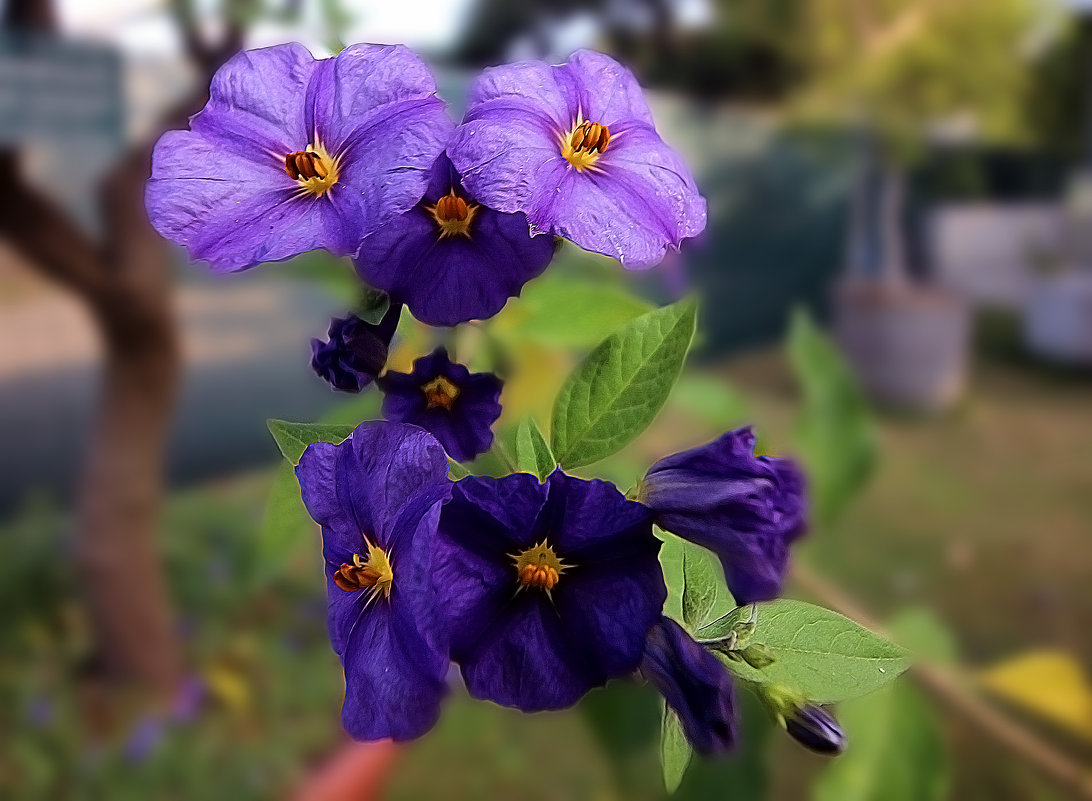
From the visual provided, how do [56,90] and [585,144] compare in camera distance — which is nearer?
[585,144]

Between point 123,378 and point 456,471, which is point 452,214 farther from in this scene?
point 123,378

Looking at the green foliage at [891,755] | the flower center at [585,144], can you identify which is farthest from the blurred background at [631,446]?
the flower center at [585,144]

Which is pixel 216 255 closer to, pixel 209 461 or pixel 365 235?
pixel 365 235

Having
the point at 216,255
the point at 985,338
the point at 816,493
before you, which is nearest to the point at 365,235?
the point at 216,255

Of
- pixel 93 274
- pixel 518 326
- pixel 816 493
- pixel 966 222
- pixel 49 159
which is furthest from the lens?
pixel 966 222

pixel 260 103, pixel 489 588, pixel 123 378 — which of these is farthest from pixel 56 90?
pixel 489 588

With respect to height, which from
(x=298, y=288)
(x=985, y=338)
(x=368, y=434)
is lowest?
(x=985, y=338)

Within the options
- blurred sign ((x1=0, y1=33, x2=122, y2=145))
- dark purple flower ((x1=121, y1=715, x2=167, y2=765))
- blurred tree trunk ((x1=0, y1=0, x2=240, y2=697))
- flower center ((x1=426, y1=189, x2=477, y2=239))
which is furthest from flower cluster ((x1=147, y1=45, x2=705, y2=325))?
dark purple flower ((x1=121, y1=715, x2=167, y2=765))
